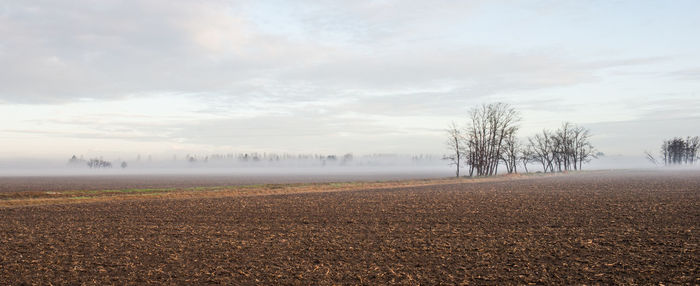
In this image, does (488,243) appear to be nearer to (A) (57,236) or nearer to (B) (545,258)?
(B) (545,258)

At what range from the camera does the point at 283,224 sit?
22.4m

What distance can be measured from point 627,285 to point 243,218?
17.6 m

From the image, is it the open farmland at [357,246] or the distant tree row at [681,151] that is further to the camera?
the distant tree row at [681,151]

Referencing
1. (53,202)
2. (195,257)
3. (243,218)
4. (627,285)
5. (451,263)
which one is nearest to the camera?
(627,285)

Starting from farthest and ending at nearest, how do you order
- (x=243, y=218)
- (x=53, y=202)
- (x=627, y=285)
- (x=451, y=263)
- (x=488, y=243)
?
1. (x=53, y=202)
2. (x=243, y=218)
3. (x=488, y=243)
4. (x=451, y=263)
5. (x=627, y=285)

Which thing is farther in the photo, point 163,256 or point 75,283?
point 163,256

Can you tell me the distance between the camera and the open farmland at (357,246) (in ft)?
41.0

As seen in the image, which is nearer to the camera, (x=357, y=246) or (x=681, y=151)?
(x=357, y=246)

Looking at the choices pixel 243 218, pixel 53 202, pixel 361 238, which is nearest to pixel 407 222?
pixel 361 238

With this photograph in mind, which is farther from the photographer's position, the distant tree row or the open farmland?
the distant tree row

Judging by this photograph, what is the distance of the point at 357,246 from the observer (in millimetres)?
16453

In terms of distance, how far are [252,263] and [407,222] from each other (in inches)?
393

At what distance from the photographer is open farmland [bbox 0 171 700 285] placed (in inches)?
492

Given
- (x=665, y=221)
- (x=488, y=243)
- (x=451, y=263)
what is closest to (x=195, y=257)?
(x=451, y=263)
